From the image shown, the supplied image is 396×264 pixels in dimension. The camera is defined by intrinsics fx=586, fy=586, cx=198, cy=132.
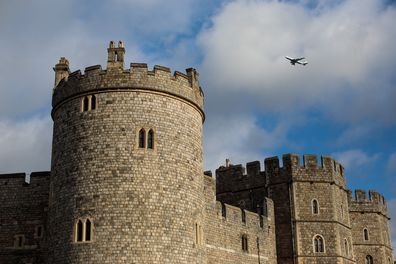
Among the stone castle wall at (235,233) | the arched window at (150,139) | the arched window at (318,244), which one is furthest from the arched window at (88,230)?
the arched window at (318,244)

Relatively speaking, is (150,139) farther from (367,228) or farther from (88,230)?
(367,228)

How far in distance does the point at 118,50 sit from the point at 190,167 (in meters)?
5.61

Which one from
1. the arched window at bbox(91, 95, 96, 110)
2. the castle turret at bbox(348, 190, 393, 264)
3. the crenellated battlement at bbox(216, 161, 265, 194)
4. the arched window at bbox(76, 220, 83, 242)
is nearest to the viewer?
the arched window at bbox(76, 220, 83, 242)

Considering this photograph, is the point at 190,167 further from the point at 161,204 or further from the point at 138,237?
the point at 138,237

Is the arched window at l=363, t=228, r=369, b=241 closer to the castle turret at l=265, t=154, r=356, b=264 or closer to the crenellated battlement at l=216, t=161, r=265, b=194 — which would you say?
the castle turret at l=265, t=154, r=356, b=264

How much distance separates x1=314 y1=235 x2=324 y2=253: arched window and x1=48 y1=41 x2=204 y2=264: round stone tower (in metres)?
11.8

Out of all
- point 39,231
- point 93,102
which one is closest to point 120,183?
point 93,102

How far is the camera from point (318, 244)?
3369 cm

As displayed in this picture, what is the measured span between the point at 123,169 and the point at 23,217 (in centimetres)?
688

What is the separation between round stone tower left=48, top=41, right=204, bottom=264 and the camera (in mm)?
21578

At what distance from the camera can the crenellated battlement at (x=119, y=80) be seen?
914 inches

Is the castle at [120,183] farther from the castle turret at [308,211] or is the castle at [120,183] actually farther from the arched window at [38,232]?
the castle turret at [308,211]

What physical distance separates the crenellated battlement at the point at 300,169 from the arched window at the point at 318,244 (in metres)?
3.41

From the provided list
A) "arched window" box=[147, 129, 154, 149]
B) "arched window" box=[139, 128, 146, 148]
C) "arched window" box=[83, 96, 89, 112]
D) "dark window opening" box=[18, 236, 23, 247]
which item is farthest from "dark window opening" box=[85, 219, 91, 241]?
"dark window opening" box=[18, 236, 23, 247]
